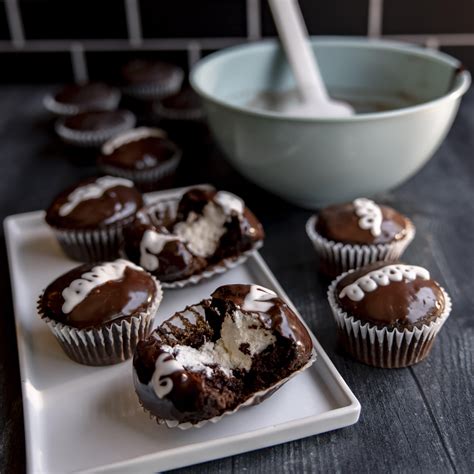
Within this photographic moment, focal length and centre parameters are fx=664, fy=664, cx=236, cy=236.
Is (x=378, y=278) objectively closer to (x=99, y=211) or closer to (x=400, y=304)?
(x=400, y=304)

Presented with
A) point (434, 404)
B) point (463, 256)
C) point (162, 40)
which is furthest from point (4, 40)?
point (434, 404)

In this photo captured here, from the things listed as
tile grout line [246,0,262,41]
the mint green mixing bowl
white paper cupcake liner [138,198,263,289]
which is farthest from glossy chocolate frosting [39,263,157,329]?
tile grout line [246,0,262,41]

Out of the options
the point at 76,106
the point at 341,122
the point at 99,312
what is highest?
the point at 341,122

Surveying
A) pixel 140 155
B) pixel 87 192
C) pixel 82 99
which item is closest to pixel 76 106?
pixel 82 99

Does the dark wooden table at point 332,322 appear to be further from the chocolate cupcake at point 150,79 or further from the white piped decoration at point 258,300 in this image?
the chocolate cupcake at point 150,79

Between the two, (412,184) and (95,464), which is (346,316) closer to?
(95,464)

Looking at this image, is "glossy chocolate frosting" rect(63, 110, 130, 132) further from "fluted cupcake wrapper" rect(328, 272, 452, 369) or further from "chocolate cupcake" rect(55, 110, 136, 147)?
"fluted cupcake wrapper" rect(328, 272, 452, 369)
